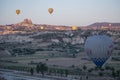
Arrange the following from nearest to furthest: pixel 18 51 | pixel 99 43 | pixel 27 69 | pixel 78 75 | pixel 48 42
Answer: pixel 99 43
pixel 78 75
pixel 27 69
pixel 18 51
pixel 48 42

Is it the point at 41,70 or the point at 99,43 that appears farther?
the point at 41,70

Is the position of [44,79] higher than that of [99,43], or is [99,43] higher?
[99,43]

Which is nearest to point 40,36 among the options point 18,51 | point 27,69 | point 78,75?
point 18,51

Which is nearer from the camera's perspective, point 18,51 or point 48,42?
point 18,51

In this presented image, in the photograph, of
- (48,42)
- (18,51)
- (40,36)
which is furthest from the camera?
(40,36)

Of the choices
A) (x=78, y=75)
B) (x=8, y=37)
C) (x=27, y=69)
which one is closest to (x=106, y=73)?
(x=78, y=75)

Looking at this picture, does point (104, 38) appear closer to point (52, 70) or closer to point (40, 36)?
point (52, 70)

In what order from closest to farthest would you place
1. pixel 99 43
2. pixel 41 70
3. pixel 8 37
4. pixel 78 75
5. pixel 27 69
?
1. pixel 99 43
2. pixel 78 75
3. pixel 41 70
4. pixel 27 69
5. pixel 8 37

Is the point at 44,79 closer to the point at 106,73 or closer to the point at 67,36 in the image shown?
the point at 106,73

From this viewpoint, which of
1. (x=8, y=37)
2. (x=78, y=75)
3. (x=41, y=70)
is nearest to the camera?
(x=78, y=75)
